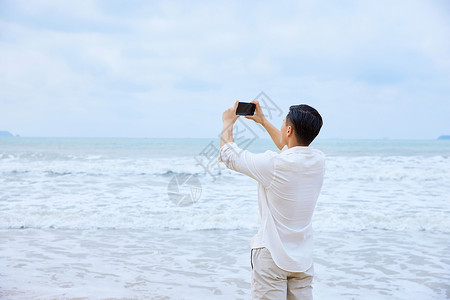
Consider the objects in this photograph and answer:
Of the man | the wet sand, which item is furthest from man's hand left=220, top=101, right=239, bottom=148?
the wet sand

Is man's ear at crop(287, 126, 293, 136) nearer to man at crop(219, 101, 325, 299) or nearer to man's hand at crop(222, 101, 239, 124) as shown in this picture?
man at crop(219, 101, 325, 299)

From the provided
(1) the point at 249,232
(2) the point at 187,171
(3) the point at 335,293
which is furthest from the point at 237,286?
(2) the point at 187,171

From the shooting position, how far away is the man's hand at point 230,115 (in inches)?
Answer: 70.0

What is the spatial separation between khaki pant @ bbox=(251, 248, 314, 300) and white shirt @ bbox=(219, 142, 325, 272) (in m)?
0.03

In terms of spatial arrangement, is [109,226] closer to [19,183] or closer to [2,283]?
[2,283]

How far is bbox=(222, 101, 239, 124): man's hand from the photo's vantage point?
1777 mm

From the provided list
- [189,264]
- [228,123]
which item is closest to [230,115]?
[228,123]

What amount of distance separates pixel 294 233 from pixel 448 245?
17.5 feet

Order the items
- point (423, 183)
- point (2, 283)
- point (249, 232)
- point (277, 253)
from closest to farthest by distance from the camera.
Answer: point (277, 253), point (2, 283), point (249, 232), point (423, 183)

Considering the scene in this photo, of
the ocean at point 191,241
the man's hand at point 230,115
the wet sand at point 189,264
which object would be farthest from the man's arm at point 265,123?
the wet sand at point 189,264

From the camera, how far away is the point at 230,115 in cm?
179

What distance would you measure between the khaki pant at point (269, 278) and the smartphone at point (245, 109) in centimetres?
65

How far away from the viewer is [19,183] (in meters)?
12.2

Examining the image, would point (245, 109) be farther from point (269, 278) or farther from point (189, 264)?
point (189, 264)
